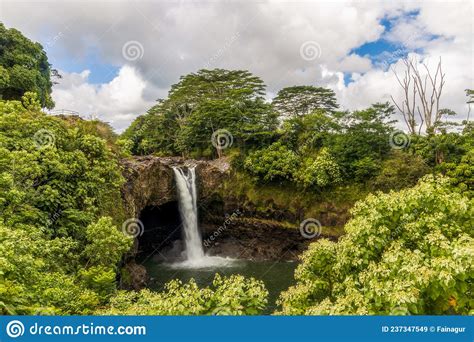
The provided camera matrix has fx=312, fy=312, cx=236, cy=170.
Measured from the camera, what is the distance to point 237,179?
25609 mm

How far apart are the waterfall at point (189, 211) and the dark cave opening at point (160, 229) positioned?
74cm

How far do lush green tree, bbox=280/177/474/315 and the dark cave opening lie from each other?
1943 cm

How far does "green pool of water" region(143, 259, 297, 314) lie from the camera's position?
19.0 m

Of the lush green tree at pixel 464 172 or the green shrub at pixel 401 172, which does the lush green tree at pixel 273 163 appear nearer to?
the green shrub at pixel 401 172

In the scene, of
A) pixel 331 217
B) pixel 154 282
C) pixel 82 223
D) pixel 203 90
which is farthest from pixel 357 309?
pixel 203 90

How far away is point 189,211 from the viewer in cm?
2542

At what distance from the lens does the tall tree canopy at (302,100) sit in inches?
1335

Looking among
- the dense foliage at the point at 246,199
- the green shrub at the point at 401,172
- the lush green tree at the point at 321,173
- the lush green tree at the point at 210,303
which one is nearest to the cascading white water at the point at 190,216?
the dense foliage at the point at 246,199

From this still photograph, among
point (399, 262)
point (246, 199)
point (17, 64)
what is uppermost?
point (17, 64)

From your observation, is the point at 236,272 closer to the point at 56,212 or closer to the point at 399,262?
the point at 56,212

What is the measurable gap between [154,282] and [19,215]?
11395 millimetres

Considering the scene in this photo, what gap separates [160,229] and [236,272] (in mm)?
8501

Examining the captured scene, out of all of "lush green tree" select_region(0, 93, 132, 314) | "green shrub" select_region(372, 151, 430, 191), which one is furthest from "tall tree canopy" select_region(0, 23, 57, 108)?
"green shrub" select_region(372, 151, 430, 191)

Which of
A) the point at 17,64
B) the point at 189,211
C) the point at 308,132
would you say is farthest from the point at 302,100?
the point at 17,64
